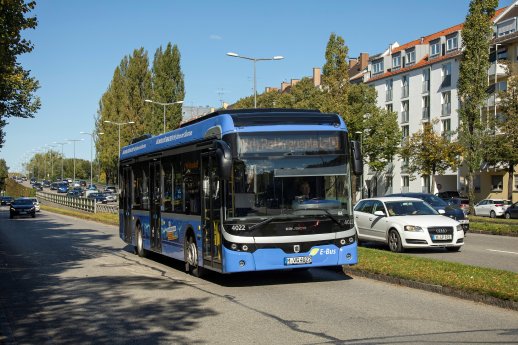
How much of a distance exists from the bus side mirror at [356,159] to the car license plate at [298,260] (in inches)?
67.2

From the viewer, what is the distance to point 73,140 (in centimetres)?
10569

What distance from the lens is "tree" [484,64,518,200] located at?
150ft

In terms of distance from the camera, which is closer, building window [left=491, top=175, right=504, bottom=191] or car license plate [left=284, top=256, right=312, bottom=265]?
car license plate [left=284, top=256, right=312, bottom=265]

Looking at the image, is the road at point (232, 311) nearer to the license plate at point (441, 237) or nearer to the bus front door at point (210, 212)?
the bus front door at point (210, 212)

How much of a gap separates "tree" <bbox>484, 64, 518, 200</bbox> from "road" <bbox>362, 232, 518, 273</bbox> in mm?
25333

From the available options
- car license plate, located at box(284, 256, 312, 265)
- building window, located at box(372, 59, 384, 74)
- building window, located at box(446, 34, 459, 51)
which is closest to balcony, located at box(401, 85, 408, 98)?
building window, located at box(372, 59, 384, 74)

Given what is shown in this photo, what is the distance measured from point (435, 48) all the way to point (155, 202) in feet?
198

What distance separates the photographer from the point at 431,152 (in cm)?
5878

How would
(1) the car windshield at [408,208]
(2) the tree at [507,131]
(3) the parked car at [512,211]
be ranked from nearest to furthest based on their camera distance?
(1) the car windshield at [408,208] → (2) the tree at [507,131] → (3) the parked car at [512,211]

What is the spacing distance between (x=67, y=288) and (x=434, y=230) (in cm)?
1007

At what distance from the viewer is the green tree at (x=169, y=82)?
2933 inches

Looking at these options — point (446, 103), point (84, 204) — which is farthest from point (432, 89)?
point (84, 204)

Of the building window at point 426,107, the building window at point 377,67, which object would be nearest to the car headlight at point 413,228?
the building window at point 426,107

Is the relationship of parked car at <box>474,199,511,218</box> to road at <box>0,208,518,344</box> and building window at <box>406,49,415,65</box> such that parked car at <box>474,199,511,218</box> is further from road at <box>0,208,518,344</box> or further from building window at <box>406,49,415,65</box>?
road at <box>0,208,518,344</box>
